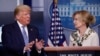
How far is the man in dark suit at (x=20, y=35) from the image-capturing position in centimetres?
344

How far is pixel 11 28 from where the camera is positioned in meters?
3.58

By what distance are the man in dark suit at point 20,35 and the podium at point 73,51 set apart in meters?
0.76

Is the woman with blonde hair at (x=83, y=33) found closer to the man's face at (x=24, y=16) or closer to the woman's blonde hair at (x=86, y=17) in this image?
the woman's blonde hair at (x=86, y=17)

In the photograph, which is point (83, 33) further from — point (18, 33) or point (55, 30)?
point (55, 30)

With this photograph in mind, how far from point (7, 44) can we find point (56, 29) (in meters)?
1.12

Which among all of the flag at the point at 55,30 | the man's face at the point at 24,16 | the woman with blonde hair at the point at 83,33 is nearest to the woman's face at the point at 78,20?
the woman with blonde hair at the point at 83,33

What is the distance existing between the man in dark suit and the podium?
2.48 feet

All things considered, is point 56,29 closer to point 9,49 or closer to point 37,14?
point 37,14

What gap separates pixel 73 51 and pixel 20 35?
3.43 ft

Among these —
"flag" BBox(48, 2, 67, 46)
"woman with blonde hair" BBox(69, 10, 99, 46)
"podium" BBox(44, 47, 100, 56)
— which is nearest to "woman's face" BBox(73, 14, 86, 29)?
"woman with blonde hair" BBox(69, 10, 99, 46)

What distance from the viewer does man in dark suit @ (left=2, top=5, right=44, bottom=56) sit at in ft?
11.3

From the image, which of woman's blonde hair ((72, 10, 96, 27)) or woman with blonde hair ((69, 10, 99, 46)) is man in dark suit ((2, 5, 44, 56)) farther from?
woman's blonde hair ((72, 10, 96, 27))

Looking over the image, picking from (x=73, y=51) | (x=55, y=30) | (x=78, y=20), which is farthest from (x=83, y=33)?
(x=55, y=30)

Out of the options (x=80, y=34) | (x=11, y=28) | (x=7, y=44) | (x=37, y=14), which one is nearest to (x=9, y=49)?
Answer: (x=7, y=44)
